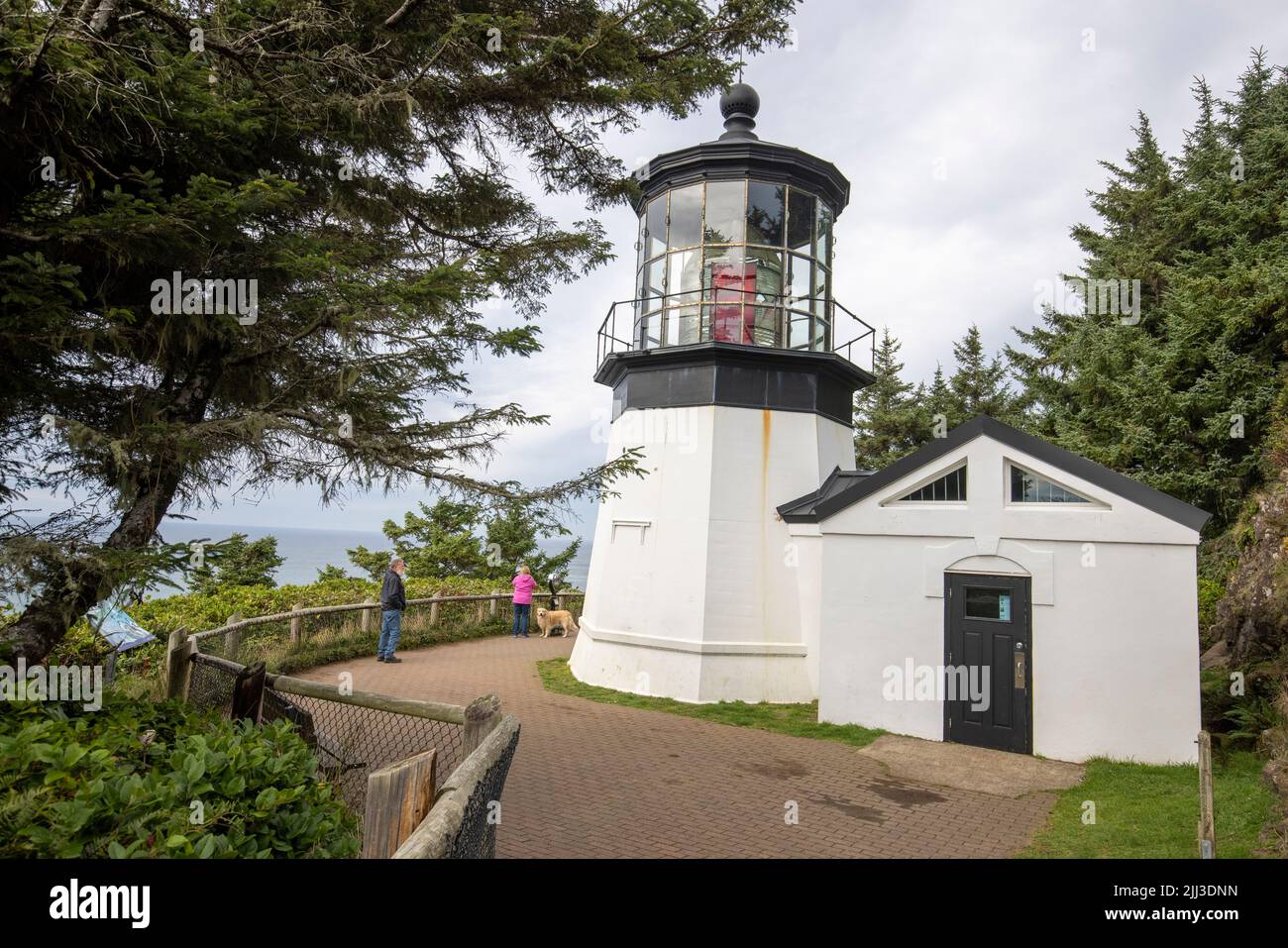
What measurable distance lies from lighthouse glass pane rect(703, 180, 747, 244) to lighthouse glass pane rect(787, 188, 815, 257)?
854 mm

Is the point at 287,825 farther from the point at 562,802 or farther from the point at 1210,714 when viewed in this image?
the point at 1210,714

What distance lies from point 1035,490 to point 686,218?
7.18 m

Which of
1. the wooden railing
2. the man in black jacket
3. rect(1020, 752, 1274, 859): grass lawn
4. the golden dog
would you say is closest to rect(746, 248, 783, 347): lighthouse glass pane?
the man in black jacket

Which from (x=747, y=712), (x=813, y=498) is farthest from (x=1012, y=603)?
(x=747, y=712)

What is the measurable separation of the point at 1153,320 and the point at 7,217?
23916mm

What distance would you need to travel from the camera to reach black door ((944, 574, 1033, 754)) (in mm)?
9188

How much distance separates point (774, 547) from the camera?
1218 centimetres

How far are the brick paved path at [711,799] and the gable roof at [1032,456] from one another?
3.50 meters

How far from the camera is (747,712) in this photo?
11.0m

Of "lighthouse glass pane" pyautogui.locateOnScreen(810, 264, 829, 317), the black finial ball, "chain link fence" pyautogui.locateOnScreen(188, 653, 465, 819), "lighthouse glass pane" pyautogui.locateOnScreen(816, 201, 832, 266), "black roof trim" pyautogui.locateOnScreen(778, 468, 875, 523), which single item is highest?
the black finial ball

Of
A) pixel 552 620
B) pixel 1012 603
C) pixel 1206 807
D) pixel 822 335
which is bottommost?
pixel 552 620

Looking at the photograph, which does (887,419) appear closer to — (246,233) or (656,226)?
(656,226)

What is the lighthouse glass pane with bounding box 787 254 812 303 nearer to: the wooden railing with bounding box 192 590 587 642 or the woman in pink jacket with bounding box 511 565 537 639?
the woman in pink jacket with bounding box 511 565 537 639
